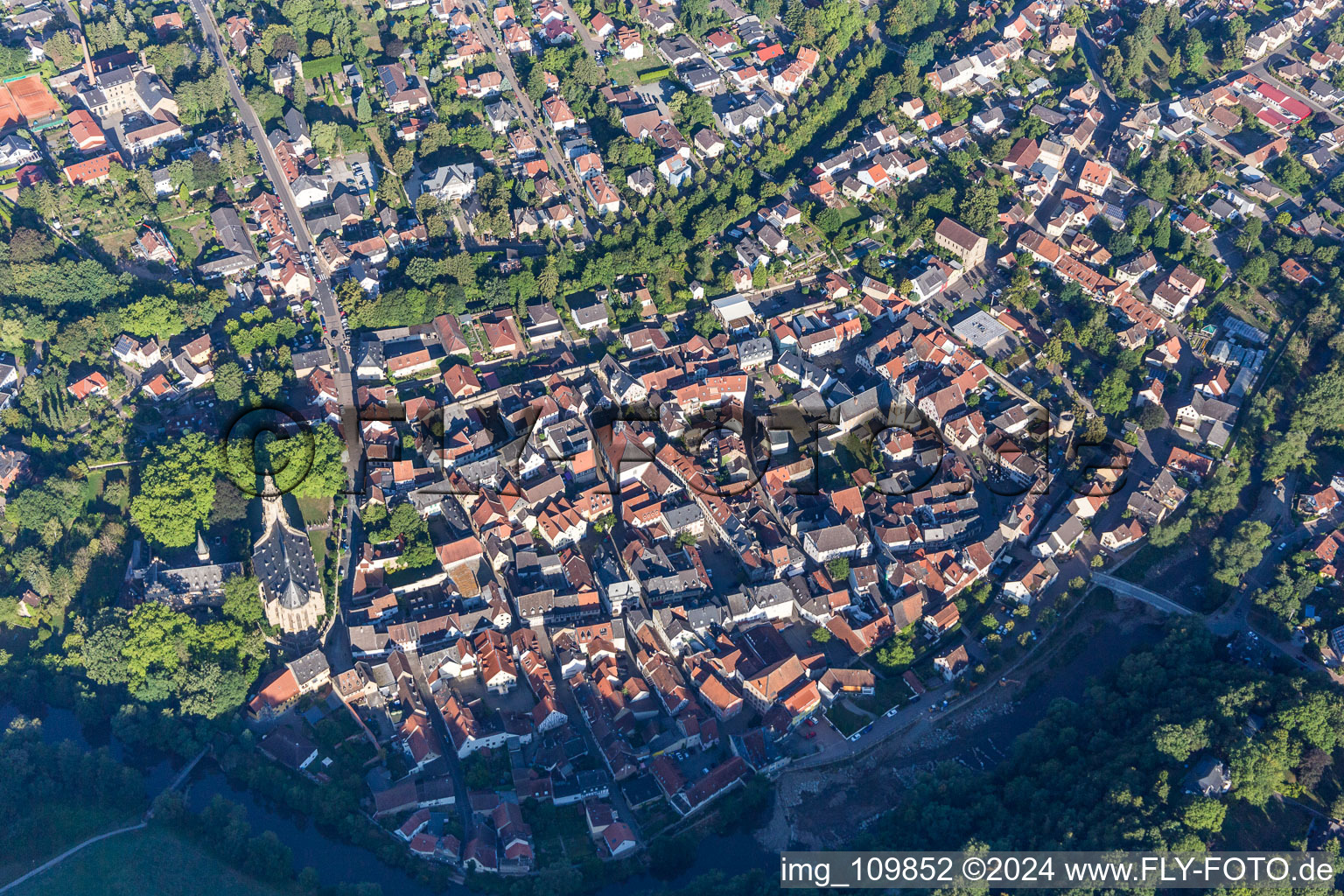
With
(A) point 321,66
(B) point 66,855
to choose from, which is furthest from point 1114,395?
(A) point 321,66

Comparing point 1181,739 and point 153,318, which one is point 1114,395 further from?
point 153,318

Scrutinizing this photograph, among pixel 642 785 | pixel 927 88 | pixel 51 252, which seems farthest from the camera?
pixel 927 88

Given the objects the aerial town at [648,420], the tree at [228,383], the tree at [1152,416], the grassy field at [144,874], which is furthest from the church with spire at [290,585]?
the tree at [1152,416]

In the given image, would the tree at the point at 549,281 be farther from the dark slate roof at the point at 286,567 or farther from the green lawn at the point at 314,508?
the dark slate roof at the point at 286,567

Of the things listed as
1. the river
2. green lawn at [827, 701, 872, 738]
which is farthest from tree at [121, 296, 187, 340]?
green lawn at [827, 701, 872, 738]

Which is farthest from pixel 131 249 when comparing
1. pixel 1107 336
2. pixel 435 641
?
pixel 1107 336

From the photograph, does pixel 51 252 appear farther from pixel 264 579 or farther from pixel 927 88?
pixel 927 88
